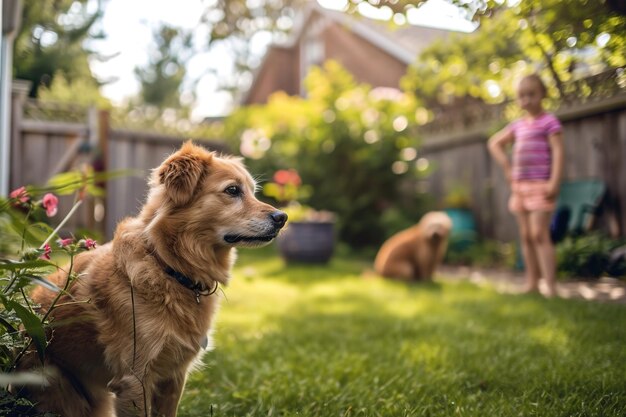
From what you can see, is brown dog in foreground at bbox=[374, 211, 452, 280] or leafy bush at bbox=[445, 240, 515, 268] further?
leafy bush at bbox=[445, 240, 515, 268]

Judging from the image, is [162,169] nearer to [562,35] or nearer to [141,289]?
[141,289]

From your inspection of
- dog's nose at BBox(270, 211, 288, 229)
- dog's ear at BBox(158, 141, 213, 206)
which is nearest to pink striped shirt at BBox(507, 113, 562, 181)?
dog's nose at BBox(270, 211, 288, 229)

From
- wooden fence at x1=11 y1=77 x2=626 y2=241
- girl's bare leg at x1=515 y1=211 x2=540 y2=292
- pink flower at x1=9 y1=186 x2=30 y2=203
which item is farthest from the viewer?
girl's bare leg at x1=515 y1=211 x2=540 y2=292

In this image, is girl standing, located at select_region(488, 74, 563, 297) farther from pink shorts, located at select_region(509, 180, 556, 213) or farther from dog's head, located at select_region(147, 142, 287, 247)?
dog's head, located at select_region(147, 142, 287, 247)

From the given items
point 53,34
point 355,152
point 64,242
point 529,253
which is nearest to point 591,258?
point 529,253

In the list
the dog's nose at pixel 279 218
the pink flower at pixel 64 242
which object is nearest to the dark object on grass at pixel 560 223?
the dog's nose at pixel 279 218

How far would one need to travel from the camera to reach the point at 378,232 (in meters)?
9.02

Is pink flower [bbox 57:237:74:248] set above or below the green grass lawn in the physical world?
above

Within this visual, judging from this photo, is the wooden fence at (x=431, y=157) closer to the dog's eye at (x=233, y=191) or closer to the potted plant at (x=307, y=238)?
the dog's eye at (x=233, y=191)

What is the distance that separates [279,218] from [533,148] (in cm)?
305

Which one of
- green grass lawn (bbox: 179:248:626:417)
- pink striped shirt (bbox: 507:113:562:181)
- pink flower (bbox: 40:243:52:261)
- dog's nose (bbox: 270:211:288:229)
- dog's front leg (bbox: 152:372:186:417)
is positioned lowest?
green grass lawn (bbox: 179:248:626:417)

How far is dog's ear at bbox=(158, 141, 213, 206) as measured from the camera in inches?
76.7

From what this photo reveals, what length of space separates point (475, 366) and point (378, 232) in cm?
647

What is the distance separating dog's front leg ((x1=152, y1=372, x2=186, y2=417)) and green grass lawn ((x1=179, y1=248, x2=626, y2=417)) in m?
0.16
